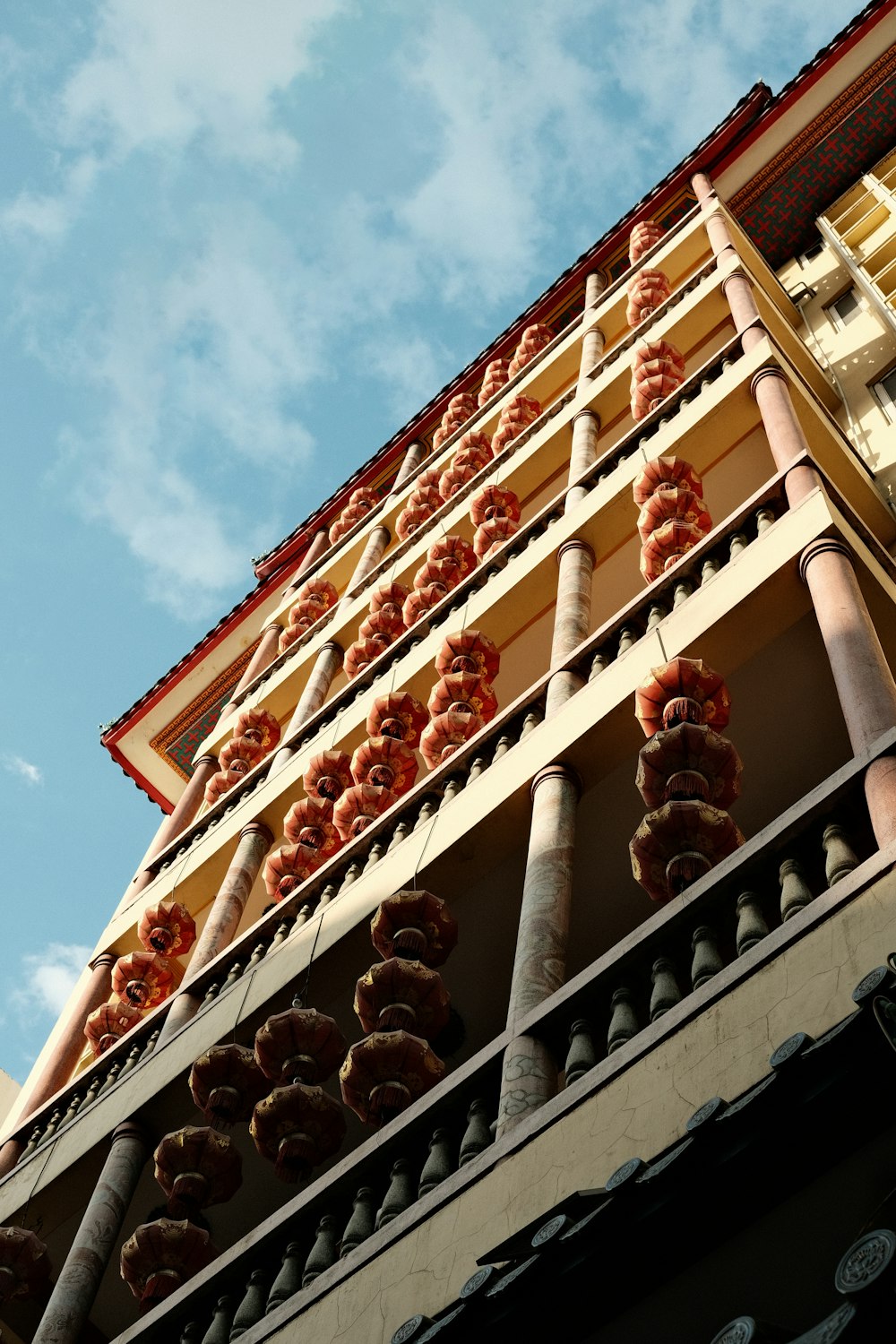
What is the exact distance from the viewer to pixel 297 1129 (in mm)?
→ 8453

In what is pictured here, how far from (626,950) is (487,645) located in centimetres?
643

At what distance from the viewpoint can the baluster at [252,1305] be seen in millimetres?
7277

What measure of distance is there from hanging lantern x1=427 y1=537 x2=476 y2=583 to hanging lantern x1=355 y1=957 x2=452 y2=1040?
8.80 meters

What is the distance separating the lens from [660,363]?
1648cm

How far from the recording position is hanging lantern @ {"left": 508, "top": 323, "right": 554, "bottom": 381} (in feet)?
76.1

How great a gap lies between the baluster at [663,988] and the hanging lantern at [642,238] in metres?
16.7

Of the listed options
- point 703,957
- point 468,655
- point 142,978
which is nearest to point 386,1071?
point 703,957

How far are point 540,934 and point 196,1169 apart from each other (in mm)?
2563

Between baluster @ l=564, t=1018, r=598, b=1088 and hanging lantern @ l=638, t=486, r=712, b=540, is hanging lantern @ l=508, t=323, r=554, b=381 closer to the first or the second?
hanging lantern @ l=638, t=486, r=712, b=540

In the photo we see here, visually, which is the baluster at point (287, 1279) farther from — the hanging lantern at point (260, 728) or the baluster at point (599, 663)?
the hanging lantern at point (260, 728)

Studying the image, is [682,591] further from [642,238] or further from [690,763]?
[642,238]

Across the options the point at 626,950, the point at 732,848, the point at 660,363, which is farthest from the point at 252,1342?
the point at 660,363

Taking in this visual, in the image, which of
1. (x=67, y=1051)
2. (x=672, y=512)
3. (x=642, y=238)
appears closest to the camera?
(x=672, y=512)

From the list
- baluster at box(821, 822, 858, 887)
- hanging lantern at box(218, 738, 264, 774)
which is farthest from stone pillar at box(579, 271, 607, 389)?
baluster at box(821, 822, 858, 887)
